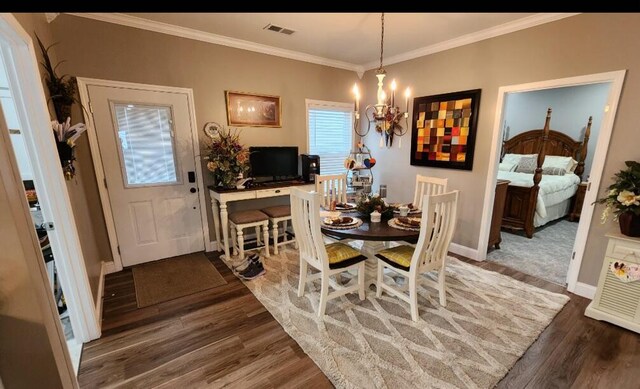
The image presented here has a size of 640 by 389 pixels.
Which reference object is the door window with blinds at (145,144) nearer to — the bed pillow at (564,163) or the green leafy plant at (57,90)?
the green leafy plant at (57,90)

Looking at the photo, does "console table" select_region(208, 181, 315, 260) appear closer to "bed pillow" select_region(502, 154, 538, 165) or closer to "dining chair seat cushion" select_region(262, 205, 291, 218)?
"dining chair seat cushion" select_region(262, 205, 291, 218)

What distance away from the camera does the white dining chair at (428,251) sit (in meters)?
2.14

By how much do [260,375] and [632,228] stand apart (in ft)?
9.63

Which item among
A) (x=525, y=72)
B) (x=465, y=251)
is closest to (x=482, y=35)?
(x=525, y=72)

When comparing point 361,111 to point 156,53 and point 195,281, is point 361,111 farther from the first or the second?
point 195,281

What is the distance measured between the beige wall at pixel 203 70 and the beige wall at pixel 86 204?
9.3 inches

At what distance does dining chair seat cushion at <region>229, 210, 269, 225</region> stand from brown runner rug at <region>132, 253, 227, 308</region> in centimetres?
58

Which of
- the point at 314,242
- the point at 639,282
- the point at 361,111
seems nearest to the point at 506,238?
the point at 639,282

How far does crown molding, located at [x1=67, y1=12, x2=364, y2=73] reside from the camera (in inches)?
110

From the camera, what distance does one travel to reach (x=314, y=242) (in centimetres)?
228

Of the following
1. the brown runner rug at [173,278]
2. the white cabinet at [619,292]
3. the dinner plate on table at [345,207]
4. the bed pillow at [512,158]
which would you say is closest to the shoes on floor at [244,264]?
the brown runner rug at [173,278]

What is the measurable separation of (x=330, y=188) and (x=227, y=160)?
1.24 m

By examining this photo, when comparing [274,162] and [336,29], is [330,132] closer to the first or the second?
[274,162]

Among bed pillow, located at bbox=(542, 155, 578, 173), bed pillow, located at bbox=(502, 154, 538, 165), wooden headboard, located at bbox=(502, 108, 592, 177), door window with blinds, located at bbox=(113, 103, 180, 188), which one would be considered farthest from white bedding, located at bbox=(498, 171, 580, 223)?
door window with blinds, located at bbox=(113, 103, 180, 188)
